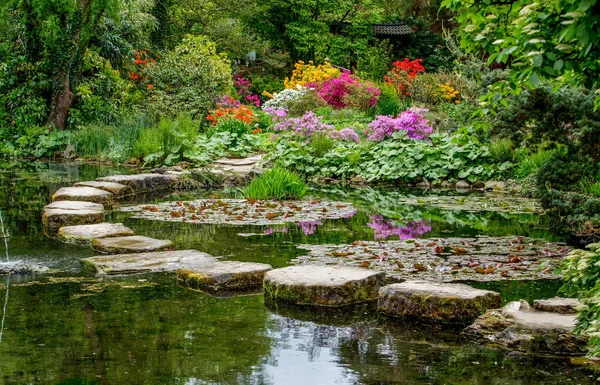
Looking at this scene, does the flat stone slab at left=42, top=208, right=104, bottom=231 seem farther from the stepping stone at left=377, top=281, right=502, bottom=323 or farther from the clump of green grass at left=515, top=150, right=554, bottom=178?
the clump of green grass at left=515, top=150, right=554, bottom=178

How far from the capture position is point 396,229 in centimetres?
741

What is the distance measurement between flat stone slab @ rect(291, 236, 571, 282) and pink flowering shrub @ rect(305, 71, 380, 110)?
11.2 m

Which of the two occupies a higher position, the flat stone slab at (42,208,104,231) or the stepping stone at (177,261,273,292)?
the flat stone slab at (42,208,104,231)

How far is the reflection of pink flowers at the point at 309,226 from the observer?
23.8ft

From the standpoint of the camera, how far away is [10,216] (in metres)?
8.09

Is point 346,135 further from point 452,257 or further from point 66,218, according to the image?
point 452,257

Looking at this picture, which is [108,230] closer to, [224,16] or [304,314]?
[304,314]

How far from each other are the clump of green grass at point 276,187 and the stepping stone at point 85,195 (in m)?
1.77

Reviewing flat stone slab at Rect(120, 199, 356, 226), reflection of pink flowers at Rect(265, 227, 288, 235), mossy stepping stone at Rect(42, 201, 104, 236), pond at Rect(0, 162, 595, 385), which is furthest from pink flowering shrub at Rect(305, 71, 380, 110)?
pond at Rect(0, 162, 595, 385)

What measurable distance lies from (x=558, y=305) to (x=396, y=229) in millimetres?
3407

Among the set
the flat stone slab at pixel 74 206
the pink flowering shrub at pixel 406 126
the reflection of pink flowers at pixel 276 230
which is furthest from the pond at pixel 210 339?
the pink flowering shrub at pixel 406 126

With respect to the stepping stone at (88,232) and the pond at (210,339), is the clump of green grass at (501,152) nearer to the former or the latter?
the pond at (210,339)

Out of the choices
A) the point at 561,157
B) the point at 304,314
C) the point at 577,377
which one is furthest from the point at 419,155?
the point at 577,377

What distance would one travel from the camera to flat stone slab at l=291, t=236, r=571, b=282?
530 cm
